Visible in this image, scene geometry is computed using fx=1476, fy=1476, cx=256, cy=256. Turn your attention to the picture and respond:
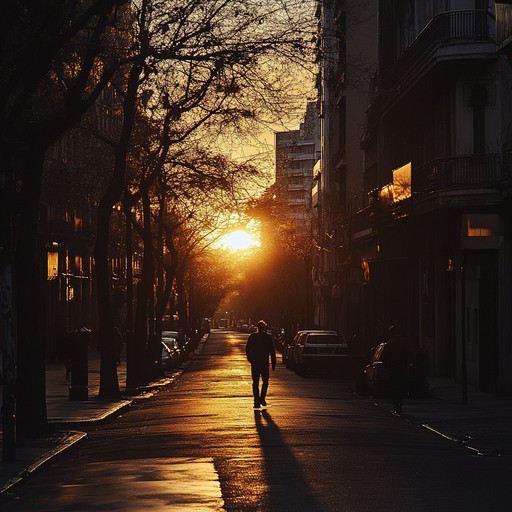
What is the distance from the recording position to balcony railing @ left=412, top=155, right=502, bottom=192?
117ft

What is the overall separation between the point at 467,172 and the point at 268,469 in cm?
2131

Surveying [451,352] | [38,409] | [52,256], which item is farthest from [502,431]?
[52,256]

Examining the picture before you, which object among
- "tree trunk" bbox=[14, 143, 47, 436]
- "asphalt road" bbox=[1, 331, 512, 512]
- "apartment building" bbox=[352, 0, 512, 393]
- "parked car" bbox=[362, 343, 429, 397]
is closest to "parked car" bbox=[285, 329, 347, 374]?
"apartment building" bbox=[352, 0, 512, 393]

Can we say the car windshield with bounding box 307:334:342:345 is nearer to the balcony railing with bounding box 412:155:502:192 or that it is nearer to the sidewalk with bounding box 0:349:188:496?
the sidewalk with bounding box 0:349:188:496

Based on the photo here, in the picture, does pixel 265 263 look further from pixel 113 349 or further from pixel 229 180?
pixel 113 349

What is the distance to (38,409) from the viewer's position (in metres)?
22.0

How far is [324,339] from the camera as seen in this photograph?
5244cm

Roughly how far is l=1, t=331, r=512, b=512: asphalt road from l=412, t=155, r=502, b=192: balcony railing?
10.1 metres

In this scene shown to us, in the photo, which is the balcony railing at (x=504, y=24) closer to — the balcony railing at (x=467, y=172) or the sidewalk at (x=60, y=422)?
the balcony railing at (x=467, y=172)

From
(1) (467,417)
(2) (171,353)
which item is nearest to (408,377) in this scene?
(1) (467,417)

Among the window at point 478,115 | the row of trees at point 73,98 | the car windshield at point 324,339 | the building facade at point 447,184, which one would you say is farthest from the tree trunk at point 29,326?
the car windshield at point 324,339

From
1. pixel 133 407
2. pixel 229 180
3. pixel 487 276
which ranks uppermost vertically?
pixel 229 180

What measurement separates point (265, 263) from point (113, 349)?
97.1 m

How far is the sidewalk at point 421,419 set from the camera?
1841cm
